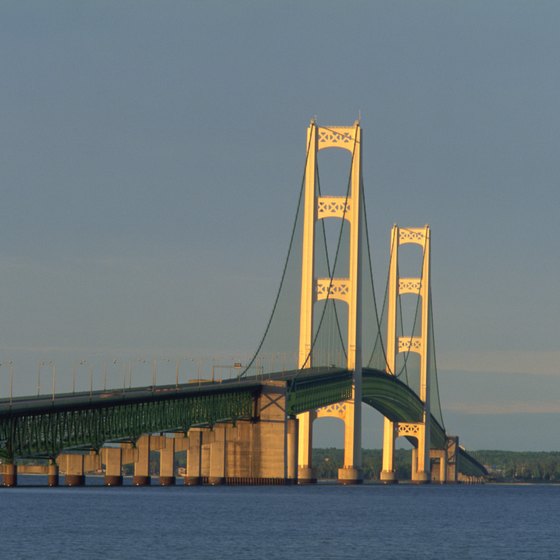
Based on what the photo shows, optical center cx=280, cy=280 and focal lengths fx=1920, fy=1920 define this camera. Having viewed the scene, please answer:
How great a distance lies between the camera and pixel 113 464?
440 feet

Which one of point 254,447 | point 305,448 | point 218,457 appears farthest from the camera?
point 305,448

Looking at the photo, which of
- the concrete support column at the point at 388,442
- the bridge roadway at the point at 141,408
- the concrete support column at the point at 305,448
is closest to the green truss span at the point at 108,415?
the bridge roadway at the point at 141,408

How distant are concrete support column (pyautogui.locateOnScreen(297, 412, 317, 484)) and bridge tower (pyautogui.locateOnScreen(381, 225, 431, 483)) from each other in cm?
3121

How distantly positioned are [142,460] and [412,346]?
58617 mm

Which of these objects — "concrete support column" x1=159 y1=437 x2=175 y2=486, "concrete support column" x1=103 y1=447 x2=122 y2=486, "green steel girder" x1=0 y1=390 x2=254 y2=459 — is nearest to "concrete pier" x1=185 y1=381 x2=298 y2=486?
"concrete support column" x1=159 y1=437 x2=175 y2=486

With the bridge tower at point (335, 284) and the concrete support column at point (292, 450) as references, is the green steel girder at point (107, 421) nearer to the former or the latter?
the concrete support column at point (292, 450)

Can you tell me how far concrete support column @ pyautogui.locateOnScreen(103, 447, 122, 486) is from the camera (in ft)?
429

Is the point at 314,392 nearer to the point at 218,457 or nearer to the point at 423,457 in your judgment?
the point at 218,457

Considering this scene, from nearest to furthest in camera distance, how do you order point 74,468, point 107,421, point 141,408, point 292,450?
point 107,421 → point 141,408 → point 74,468 → point 292,450

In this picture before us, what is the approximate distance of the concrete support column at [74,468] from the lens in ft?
440

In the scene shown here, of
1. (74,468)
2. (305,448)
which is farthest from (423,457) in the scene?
(74,468)

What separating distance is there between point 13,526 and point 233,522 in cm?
1105

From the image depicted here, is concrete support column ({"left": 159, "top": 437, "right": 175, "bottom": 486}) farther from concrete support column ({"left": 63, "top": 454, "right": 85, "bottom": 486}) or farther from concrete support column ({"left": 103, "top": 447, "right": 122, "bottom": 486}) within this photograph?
concrete support column ({"left": 63, "top": 454, "right": 85, "bottom": 486})

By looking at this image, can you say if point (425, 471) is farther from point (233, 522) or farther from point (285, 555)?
point (285, 555)
